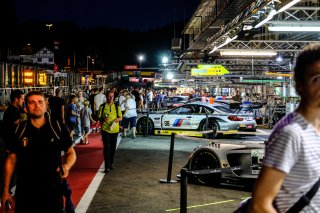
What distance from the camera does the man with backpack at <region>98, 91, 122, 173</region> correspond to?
10633mm

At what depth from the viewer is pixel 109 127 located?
35.2 ft

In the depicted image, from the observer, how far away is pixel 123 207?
7.57 meters

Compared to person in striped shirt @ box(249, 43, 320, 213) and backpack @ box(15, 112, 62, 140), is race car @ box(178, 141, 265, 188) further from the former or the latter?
person in striped shirt @ box(249, 43, 320, 213)

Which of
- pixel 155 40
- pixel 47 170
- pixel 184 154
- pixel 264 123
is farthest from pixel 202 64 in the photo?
pixel 155 40

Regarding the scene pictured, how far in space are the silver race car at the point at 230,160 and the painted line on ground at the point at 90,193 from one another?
1969 mm

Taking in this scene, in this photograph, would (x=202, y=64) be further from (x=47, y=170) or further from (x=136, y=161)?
(x=47, y=170)

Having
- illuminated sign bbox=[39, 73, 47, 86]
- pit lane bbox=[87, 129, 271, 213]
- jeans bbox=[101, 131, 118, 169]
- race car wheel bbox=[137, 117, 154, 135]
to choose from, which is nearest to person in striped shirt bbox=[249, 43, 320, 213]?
pit lane bbox=[87, 129, 271, 213]

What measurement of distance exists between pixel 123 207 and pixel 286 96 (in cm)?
1728

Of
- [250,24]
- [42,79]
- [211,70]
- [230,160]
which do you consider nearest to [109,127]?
[230,160]

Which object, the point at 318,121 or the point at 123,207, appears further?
the point at 123,207

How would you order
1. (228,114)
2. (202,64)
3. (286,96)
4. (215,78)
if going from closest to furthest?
1. (228,114)
2. (286,96)
3. (202,64)
4. (215,78)

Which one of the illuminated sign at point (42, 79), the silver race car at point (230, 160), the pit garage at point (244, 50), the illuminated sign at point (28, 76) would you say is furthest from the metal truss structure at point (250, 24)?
the illuminated sign at point (42, 79)

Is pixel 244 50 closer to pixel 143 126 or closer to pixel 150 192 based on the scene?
pixel 143 126

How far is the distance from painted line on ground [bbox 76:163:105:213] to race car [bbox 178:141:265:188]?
6.46 feet
